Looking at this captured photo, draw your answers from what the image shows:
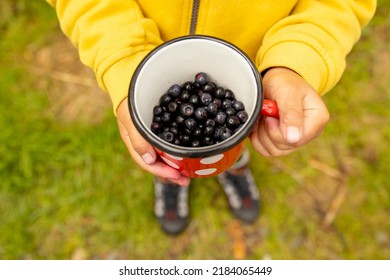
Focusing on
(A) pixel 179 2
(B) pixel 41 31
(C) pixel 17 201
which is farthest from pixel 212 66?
(B) pixel 41 31

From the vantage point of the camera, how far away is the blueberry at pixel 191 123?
0.83m

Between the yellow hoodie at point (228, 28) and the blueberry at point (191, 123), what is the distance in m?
0.17

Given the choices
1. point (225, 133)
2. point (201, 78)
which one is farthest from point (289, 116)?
point (201, 78)

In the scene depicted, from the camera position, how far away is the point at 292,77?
2.86ft

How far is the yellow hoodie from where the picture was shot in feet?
3.00

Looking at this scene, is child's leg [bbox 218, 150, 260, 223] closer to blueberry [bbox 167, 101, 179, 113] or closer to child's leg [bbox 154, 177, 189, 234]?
child's leg [bbox 154, 177, 189, 234]

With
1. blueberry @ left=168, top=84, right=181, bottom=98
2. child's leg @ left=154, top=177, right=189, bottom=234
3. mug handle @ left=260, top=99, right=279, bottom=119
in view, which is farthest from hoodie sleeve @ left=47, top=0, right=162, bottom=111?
child's leg @ left=154, top=177, right=189, bottom=234

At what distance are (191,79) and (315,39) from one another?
→ 0.28 metres

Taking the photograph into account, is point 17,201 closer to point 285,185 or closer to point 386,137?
point 285,185

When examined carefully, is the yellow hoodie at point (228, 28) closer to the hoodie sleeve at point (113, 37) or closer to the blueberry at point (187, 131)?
the hoodie sleeve at point (113, 37)

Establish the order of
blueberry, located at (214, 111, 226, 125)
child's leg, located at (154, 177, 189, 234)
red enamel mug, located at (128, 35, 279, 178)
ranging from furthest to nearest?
child's leg, located at (154, 177, 189, 234) → blueberry, located at (214, 111, 226, 125) → red enamel mug, located at (128, 35, 279, 178)

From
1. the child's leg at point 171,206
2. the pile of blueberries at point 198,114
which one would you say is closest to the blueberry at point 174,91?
the pile of blueberries at point 198,114

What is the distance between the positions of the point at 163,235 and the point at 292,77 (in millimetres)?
882
